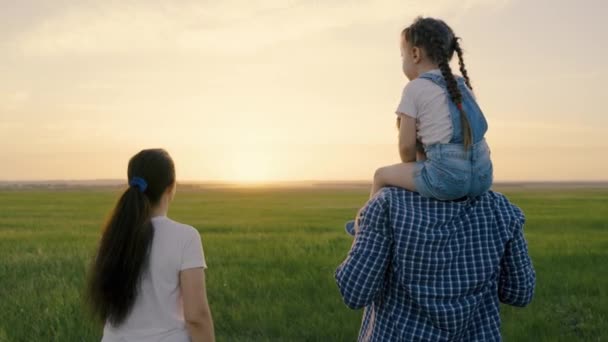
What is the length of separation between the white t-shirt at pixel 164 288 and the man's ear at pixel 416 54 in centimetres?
134

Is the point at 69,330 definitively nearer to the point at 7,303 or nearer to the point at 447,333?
the point at 7,303

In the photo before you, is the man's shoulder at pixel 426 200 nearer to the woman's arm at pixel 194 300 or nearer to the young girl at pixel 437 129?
the young girl at pixel 437 129

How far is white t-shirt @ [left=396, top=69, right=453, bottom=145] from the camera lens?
283cm

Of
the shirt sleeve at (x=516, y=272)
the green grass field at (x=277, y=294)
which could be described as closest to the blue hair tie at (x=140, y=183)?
the shirt sleeve at (x=516, y=272)

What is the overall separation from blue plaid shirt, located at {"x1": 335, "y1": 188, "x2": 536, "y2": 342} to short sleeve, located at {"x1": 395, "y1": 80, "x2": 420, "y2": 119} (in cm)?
37

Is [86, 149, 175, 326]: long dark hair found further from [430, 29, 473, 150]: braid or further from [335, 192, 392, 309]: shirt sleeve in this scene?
[430, 29, 473, 150]: braid

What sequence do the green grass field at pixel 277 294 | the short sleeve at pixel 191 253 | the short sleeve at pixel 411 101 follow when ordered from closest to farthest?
the short sleeve at pixel 411 101
the short sleeve at pixel 191 253
the green grass field at pixel 277 294

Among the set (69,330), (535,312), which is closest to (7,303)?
(69,330)

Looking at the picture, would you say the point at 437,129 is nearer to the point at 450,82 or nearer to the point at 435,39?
the point at 450,82

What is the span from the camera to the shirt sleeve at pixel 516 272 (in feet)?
9.70

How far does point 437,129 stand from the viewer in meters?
2.83

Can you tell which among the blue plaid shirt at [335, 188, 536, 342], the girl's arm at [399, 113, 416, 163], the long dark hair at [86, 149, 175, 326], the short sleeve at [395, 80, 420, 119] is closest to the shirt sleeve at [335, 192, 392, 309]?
the blue plaid shirt at [335, 188, 536, 342]

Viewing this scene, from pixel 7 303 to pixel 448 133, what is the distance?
7.27 m

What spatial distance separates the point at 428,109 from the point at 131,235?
1549mm
